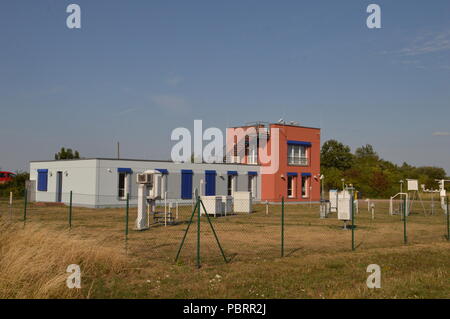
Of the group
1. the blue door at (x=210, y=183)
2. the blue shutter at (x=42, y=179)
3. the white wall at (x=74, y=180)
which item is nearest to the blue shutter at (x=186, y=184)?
the blue door at (x=210, y=183)

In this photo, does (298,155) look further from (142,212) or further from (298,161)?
(142,212)

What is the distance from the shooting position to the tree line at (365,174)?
59.4 meters

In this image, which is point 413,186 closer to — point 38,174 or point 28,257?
point 28,257

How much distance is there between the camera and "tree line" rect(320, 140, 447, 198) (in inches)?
2338

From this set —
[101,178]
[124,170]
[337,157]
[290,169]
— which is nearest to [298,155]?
[290,169]

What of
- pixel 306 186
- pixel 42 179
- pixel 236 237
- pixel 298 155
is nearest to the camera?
pixel 236 237

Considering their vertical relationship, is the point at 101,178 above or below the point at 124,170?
below

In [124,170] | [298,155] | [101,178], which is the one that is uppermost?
[298,155]

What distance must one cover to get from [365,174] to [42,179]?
1722 inches

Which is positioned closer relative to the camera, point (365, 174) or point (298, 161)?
point (298, 161)

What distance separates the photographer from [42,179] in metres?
37.2

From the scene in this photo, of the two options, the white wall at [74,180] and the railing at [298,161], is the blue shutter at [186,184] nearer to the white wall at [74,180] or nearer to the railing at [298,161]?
the white wall at [74,180]
